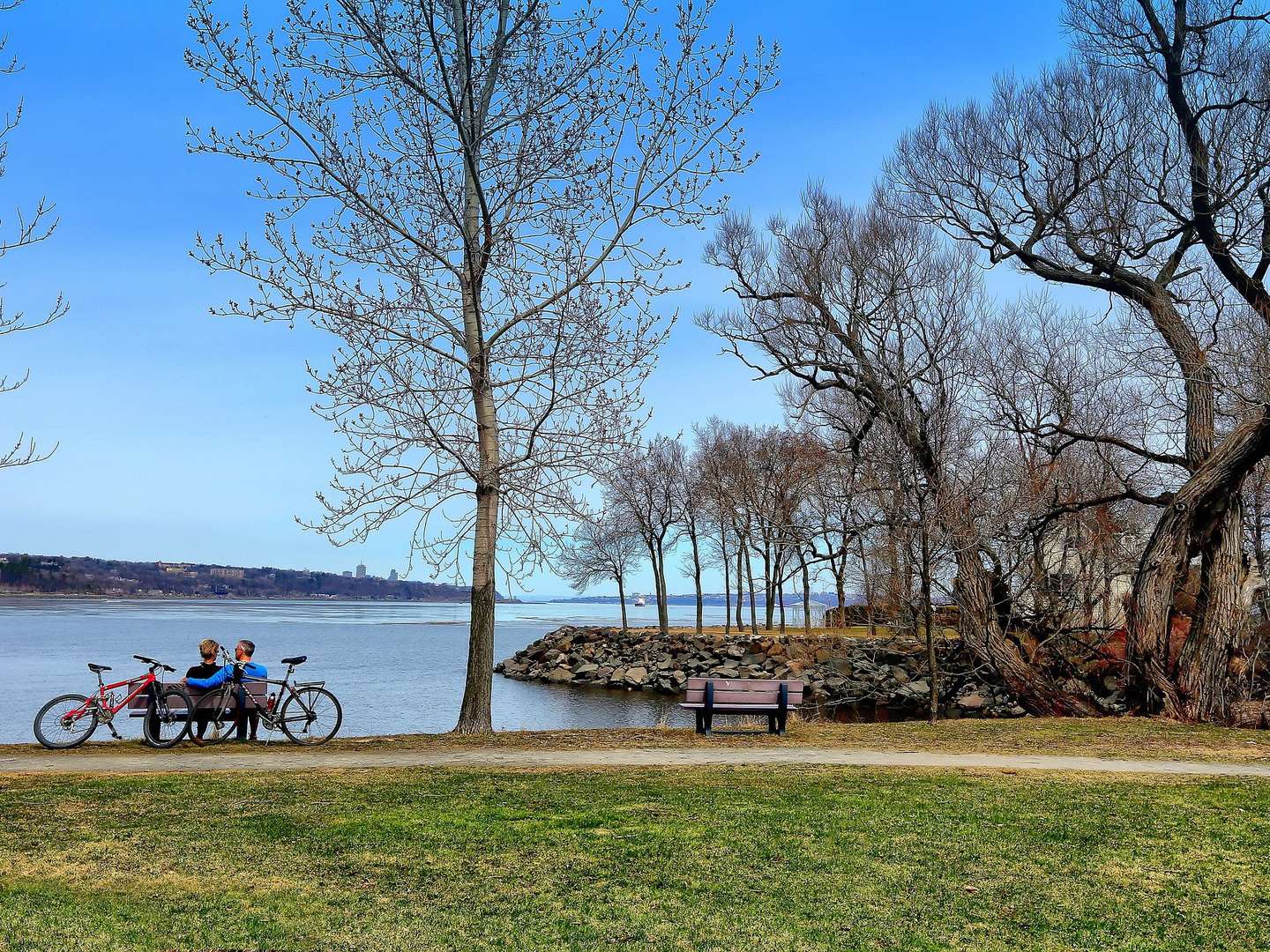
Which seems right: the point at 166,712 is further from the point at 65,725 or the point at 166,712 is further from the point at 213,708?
the point at 65,725

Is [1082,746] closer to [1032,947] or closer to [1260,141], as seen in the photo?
[1032,947]

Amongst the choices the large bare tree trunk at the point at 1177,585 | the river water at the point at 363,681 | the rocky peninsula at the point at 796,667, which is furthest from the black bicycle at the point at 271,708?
the large bare tree trunk at the point at 1177,585

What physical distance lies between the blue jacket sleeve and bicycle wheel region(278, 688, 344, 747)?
78 cm

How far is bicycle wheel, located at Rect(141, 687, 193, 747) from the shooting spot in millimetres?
12727

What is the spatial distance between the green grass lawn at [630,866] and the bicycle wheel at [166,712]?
3.23m

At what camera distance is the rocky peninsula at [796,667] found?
26.5 m

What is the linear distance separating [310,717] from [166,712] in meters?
1.63

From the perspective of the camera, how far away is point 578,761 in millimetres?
11383

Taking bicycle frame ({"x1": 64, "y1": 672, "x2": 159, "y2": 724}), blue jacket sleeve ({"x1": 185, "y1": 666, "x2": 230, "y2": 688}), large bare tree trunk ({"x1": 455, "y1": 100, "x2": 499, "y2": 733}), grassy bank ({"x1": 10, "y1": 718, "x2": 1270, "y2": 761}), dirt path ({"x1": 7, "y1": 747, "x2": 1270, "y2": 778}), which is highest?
large bare tree trunk ({"x1": 455, "y1": 100, "x2": 499, "y2": 733})

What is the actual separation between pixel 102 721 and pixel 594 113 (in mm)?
9611

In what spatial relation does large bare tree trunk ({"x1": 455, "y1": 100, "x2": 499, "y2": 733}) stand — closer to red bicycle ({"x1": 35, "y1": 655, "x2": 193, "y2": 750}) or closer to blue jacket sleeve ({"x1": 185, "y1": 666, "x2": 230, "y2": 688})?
blue jacket sleeve ({"x1": 185, "y1": 666, "x2": 230, "y2": 688})

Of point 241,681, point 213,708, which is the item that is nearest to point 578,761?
point 241,681

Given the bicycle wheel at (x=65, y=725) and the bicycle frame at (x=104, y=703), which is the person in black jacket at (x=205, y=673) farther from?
the bicycle wheel at (x=65, y=725)

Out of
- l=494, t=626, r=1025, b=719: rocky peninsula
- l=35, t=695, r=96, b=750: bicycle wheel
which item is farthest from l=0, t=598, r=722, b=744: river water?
l=35, t=695, r=96, b=750: bicycle wheel
